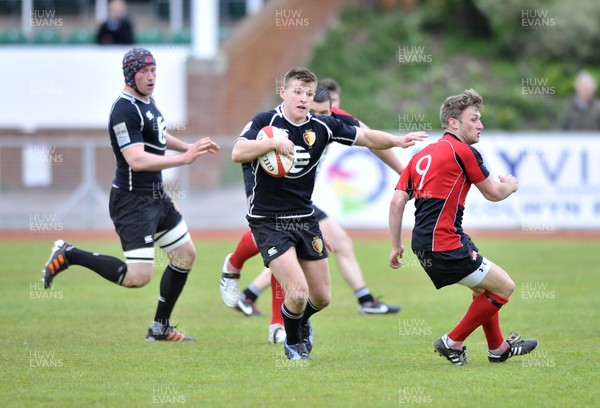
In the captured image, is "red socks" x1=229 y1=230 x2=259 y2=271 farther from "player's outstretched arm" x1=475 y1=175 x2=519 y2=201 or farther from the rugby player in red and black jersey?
"player's outstretched arm" x1=475 y1=175 x2=519 y2=201

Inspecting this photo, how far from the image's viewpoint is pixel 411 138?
25.3ft

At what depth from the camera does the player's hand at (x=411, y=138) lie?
25.1 ft

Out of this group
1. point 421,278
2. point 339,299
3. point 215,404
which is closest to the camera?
point 215,404

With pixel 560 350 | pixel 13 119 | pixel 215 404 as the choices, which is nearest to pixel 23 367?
pixel 215 404

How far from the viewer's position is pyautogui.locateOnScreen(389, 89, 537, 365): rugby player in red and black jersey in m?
7.39

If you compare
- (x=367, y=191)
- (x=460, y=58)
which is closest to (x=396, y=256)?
(x=367, y=191)

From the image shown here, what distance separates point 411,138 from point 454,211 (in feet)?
2.22

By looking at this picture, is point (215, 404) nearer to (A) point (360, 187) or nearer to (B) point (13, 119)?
(A) point (360, 187)

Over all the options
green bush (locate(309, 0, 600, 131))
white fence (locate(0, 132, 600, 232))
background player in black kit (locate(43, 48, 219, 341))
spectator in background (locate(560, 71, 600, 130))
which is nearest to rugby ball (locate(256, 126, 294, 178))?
background player in black kit (locate(43, 48, 219, 341))

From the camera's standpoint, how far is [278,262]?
7.52 metres

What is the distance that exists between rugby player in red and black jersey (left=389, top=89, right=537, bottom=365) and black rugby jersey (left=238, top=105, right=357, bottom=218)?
70 cm

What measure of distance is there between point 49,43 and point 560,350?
1855 centimetres

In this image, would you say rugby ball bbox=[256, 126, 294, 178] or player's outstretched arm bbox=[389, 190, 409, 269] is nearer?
rugby ball bbox=[256, 126, 294, 178]

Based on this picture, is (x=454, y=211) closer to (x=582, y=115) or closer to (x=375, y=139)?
(x=375, y=139)
